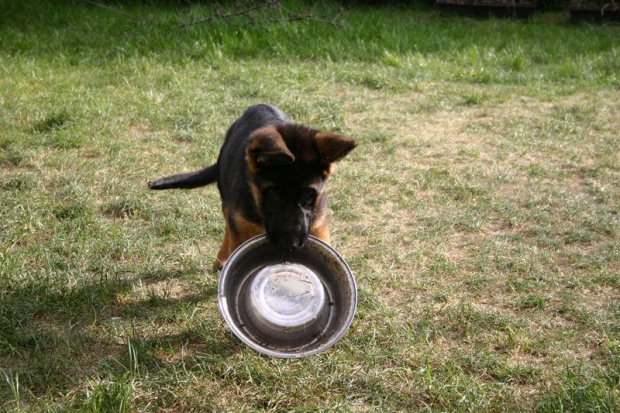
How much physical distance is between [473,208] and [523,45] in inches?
211

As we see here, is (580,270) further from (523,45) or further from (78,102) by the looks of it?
(523,45)

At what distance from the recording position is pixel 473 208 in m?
5.84

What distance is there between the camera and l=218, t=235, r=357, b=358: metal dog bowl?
3773 mm

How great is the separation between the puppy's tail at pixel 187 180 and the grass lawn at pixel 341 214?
0.38 meters

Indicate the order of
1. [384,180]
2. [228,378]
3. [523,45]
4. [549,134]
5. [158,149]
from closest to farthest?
[228,378]
[384,180]
[158,149]
[549,134]
[523,45]

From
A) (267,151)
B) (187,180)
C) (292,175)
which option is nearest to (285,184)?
(292,175)

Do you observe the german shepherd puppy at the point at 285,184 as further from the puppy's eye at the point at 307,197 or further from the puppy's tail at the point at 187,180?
the puppy's tail at the point at 187,180

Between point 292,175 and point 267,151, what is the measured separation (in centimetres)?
20

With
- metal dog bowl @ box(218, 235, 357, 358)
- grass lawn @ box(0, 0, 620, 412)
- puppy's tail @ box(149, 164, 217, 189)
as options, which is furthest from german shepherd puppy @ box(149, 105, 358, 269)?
puppy's tail @ box(149, 164, 217, 189)

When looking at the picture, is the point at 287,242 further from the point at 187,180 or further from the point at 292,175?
the point at 187,180

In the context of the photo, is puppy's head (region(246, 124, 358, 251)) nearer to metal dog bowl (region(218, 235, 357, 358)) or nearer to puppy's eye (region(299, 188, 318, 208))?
puppy's eye (region(299, 188, 318, 208))

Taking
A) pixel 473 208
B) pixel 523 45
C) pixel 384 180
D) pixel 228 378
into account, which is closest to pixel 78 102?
pixel 384 180

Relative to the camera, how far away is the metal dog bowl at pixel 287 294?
12.4 ft

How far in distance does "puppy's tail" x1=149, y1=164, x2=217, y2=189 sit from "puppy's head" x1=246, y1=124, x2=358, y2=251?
1.04m
